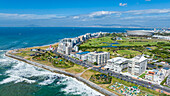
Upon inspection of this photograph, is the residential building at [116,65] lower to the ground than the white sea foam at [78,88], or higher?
higher

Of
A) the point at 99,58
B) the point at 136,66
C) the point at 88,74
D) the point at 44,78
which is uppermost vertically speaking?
the point at 99,58

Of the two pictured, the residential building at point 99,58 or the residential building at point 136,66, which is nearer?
the residential building at point 136,66

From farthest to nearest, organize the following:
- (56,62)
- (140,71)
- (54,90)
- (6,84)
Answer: (56,62)
(140,71)
(6,84)
(54,90)

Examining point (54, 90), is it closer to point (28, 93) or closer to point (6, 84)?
point (28, 93)

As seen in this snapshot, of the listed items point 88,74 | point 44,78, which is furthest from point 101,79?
point 44,78

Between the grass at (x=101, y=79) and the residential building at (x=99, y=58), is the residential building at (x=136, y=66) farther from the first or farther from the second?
the residential building at (x=99, y=58)

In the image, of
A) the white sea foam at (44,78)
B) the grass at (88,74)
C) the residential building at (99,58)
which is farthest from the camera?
the residential building at (99,58)

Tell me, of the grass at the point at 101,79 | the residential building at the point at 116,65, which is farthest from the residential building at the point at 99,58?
the grass at the point at 101,79

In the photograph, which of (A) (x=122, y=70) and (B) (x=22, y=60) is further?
(B) (x=22, y=60)

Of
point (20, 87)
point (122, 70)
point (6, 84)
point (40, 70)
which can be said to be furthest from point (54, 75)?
point (122, 70)

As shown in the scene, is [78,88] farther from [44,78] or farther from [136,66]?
[136,66]

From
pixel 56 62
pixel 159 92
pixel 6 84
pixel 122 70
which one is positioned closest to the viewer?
pixel 159 92
